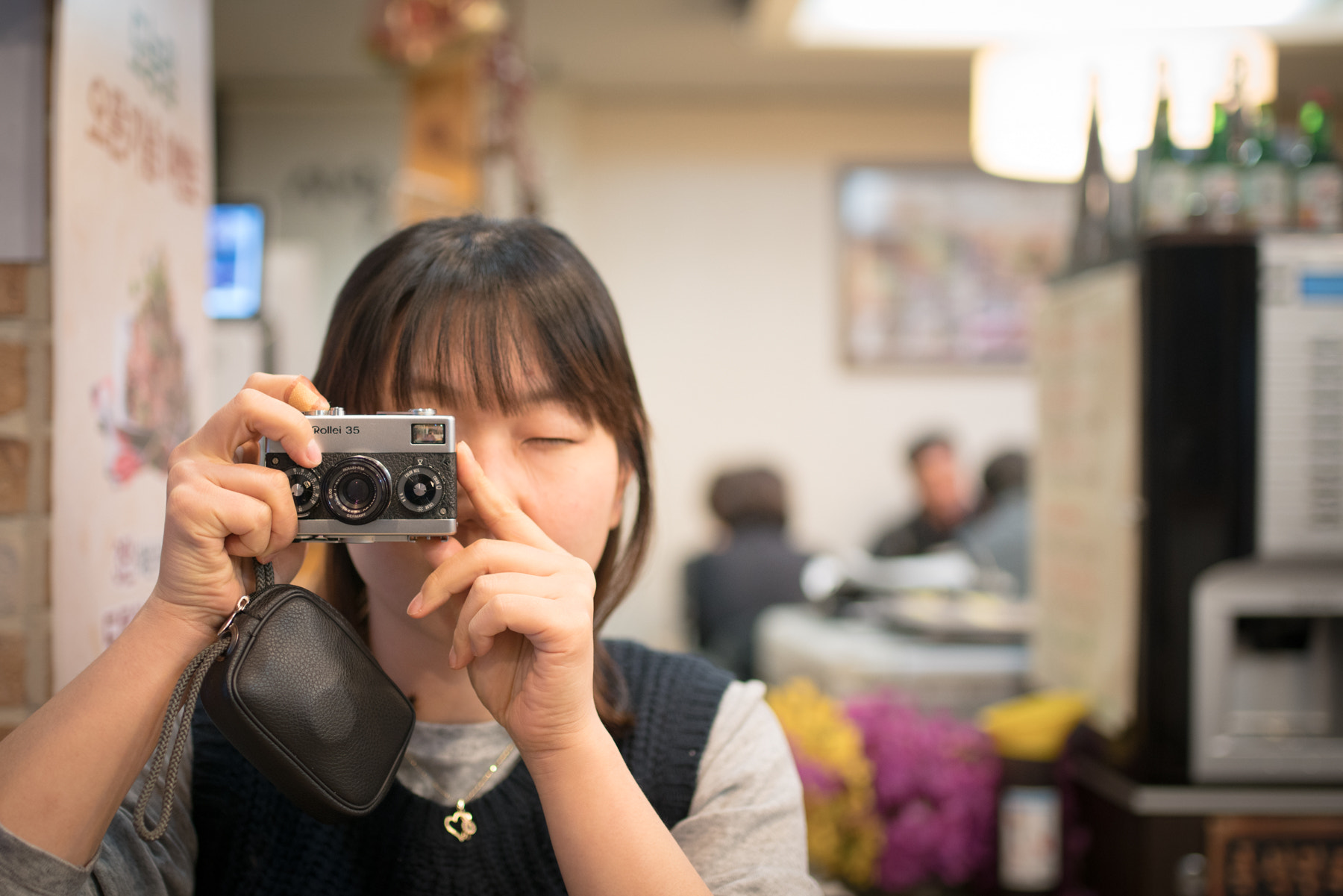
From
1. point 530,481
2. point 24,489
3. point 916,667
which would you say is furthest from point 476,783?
point 916,667

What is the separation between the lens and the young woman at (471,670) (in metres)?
0.75

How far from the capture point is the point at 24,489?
98 cm

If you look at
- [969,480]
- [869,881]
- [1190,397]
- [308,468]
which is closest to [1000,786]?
[869,881]

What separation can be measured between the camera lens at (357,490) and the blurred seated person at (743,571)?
9.27ft

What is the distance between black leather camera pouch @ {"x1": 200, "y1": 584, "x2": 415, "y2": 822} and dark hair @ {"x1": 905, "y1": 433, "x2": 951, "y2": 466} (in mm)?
4049

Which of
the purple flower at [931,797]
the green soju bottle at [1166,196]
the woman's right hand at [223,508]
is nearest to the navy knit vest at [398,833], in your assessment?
the woman's right hand at [223,508]

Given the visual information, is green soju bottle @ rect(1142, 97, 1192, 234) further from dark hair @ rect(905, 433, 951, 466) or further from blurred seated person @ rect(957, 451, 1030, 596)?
dark hair @ rect(905, 433, 951, 466)

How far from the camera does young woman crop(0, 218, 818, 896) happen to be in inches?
29.4

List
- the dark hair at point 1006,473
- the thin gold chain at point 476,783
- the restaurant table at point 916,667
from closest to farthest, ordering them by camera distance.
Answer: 1. the thin gold chain at point 476,783
2. the restaurant table at point 916,667
3. the dark hair at point 1006,473

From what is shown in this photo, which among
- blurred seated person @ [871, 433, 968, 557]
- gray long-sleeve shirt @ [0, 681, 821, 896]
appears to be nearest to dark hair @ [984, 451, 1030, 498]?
blurred seated person @ [871, 433, 968, 557]

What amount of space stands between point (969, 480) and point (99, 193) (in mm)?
4603

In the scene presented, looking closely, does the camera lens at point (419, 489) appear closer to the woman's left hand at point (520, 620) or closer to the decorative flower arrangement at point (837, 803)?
the woman's left hand at point (520, 620)

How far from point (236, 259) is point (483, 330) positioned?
1.68m

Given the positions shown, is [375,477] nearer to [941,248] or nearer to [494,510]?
[494,510]
